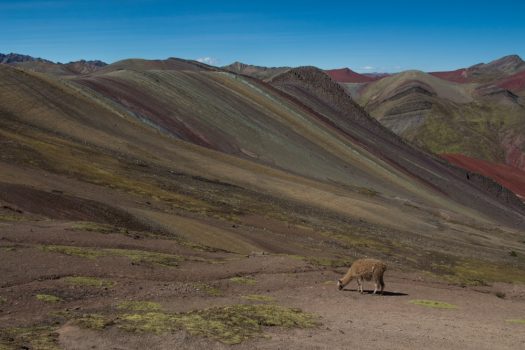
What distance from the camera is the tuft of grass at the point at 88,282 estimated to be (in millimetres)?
21328

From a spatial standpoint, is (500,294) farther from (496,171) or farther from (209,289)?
(496,171)

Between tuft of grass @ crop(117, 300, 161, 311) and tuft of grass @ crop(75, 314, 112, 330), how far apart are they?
169 cm

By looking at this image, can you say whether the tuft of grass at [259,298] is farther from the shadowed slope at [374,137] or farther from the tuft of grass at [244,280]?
the shadowed slope at [374,137]

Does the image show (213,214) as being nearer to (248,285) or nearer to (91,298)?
(248,285)

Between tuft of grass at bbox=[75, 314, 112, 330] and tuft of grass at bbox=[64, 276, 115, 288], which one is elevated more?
tuft of grass at bbox=[75, 314, 112, 330]

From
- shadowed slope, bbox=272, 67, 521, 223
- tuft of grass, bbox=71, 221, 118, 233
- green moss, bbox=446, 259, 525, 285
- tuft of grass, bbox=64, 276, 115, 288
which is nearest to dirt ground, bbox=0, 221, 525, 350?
tuft of grass, bbox=64, 276, 115, 288

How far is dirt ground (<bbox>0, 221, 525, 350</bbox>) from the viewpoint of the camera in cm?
1711

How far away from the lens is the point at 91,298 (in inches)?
791

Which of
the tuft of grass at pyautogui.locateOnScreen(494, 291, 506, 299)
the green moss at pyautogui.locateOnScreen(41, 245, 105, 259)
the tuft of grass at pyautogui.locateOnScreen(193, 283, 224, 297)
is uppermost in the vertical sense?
the green moss at pyautogui.locateOnScreen(41, 245, 105, 259)

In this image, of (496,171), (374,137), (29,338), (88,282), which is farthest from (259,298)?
(496,171)

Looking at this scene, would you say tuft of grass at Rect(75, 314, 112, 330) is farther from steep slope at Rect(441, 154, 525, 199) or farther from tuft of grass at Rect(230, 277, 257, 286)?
steep slope at Rect(441, 154, 525, 199)

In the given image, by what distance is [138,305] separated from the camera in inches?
776

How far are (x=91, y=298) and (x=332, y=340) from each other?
27.5 feet

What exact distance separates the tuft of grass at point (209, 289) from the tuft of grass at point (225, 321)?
101 inches
